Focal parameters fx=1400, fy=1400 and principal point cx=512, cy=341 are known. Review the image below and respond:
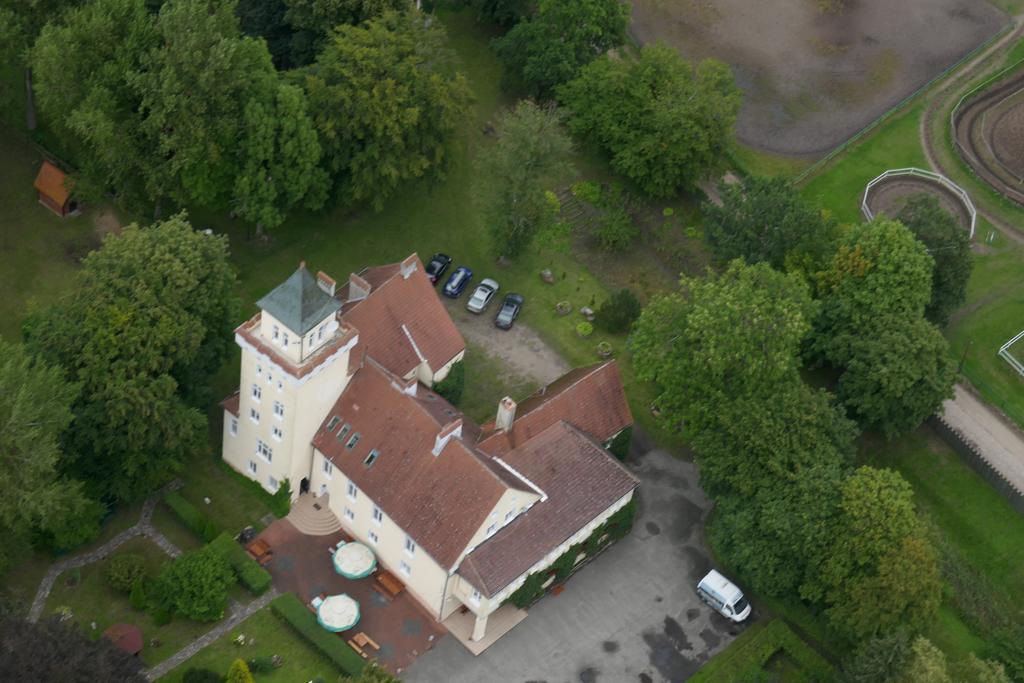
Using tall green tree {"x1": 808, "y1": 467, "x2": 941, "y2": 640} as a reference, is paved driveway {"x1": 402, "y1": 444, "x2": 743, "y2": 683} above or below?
below

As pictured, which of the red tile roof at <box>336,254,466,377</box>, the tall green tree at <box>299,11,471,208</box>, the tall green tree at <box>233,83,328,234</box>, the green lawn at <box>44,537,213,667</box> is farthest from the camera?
the tall green tree at <box>299,11,471,208</box>

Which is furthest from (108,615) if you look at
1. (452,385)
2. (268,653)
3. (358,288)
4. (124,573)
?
(452,385)

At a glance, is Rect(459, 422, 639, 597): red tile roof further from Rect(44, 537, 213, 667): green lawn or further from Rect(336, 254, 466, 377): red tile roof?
Rect(44, 537, 213, 667): green lawn

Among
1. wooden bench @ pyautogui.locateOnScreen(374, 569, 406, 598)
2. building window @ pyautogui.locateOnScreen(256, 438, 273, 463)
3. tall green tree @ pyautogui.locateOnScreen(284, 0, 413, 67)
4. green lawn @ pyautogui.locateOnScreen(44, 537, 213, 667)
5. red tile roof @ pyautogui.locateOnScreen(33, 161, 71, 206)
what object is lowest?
green lawn @ pyautogui.locateOnScreen(44, 537, 213, 667)

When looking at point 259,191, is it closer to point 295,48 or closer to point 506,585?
point 295,48

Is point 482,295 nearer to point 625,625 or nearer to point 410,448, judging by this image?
point 410,448

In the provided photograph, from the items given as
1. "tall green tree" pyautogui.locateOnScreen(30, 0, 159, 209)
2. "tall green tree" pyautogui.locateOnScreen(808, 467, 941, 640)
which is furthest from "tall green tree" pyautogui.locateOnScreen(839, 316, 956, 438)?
"tall green tree" pyautogui.locateOnScreen(30, 0, 159, 209)

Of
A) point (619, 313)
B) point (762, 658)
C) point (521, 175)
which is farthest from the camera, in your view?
point (619, 313)

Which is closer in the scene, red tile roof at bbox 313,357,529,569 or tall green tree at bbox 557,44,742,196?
red tile roof at bbox 313,357,529,569
